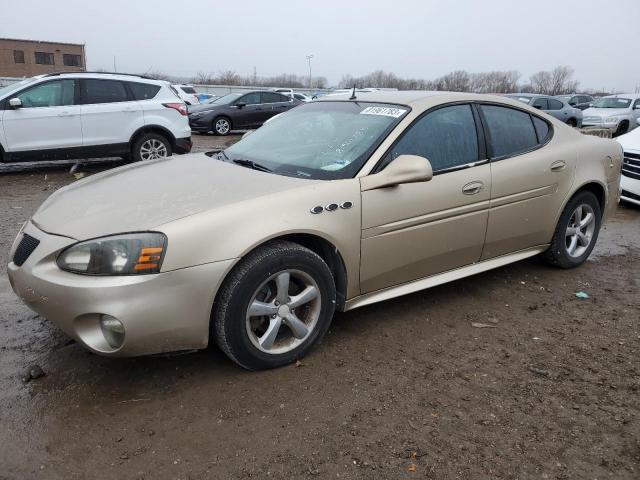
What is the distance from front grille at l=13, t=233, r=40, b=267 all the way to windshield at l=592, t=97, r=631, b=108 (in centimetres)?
2155

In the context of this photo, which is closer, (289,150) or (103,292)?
(103,292)

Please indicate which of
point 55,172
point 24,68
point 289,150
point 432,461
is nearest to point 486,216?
point 289,150

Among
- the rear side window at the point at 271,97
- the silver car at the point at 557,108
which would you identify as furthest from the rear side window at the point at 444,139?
the silver car at the point at 557,108

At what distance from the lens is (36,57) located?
6178 cm

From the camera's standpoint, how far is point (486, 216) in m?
3.75

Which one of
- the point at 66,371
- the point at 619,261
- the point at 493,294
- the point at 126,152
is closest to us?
the point at 66,371

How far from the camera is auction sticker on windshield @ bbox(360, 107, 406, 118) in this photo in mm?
3511

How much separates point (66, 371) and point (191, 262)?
3.52 feet

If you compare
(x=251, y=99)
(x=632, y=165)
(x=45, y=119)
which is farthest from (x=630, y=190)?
(x=251, y=99)

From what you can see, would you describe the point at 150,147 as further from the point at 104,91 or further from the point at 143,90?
the point at 104,91

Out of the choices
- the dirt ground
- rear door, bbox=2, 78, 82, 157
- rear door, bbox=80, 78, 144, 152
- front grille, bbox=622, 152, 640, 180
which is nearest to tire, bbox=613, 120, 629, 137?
front grille, bbox=622, 152, 640, 180

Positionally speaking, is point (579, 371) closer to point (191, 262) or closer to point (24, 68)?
point (191, 262)

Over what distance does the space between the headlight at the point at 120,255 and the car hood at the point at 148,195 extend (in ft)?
0.19

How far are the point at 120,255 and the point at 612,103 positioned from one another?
21.8m
